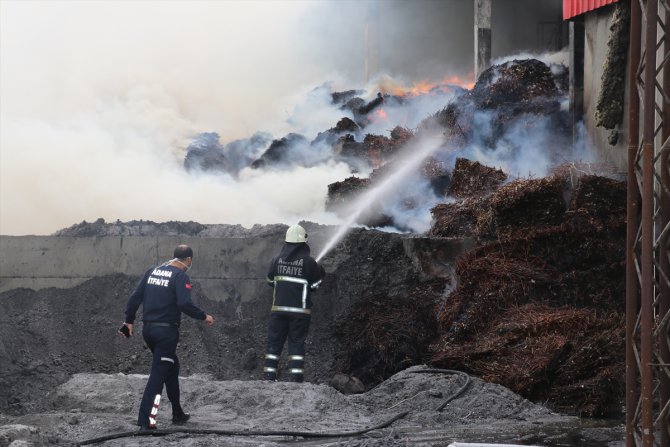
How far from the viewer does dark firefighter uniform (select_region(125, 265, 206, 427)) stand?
952 centimetres

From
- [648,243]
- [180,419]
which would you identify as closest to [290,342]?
[180,419]

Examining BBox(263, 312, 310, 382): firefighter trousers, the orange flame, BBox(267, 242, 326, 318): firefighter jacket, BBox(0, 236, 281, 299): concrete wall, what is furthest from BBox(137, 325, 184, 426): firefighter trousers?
the orange flame

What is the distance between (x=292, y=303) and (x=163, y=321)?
293 centimetres

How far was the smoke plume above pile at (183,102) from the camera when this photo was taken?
1833 cm

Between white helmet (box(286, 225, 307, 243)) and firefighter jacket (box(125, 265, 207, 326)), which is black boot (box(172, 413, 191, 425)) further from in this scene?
white helmet (box(286, 225, 307, 243))

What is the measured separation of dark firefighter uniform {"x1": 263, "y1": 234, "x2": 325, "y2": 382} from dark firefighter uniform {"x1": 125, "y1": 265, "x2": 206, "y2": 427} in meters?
2.68

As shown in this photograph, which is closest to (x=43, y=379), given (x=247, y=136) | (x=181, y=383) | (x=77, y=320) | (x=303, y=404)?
(x=77, y=320)

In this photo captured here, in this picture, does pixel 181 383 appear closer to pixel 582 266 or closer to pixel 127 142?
pixel 582 266

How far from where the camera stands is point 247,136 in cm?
2686

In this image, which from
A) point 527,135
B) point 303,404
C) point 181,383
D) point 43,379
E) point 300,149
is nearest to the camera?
point 303,404

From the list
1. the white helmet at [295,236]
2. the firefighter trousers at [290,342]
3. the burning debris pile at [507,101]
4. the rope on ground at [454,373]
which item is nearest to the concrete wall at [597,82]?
the burning debris pile at [507,101]

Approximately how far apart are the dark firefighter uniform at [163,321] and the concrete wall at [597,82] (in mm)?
8430

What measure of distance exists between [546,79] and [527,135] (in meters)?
1.30

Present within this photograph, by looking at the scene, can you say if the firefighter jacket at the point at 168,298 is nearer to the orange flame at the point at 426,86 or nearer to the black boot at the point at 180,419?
the black boot at the point at 180,419
